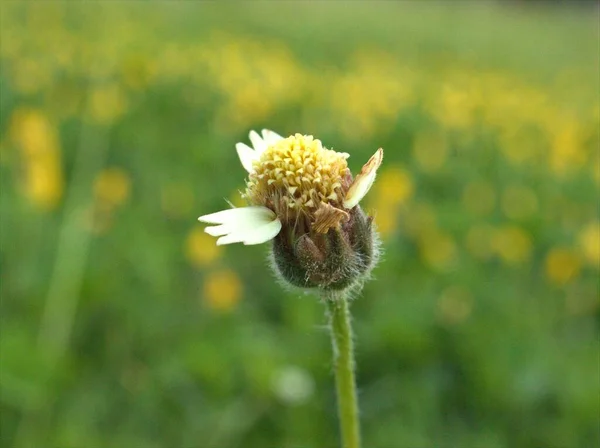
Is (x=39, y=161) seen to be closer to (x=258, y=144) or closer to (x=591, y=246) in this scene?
(x=258, y=144)

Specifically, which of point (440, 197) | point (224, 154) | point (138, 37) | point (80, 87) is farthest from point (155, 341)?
point (138, 37)

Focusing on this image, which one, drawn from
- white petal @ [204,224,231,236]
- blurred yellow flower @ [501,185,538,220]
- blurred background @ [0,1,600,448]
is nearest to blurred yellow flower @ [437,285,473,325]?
blurred background @ [0,1,600,448]

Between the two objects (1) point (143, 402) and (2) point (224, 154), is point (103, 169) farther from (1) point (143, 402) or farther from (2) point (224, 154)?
(1) point (143, 402)

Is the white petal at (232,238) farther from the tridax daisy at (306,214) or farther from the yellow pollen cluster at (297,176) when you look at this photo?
the yellow pollen cluster at (297,176)

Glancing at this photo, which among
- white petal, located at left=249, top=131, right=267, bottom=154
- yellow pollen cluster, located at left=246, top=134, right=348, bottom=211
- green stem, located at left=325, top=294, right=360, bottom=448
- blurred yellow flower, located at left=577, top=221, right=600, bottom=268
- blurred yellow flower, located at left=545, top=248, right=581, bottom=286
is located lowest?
green stem, located at left=325, top=294, right=360, bottom=448

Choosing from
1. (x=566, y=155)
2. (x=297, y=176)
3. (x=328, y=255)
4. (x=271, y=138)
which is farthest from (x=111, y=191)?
(x=566, y=155)

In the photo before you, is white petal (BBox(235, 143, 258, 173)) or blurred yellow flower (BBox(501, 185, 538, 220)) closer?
white petal (BBox(235, 143, 258, 173))

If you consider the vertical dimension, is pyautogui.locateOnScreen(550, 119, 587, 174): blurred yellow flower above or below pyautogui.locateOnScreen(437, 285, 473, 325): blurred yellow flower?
above

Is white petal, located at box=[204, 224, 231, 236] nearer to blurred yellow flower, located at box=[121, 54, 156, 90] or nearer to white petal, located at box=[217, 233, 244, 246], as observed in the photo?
white petal, located at box=[217, 233, 244, 246]
